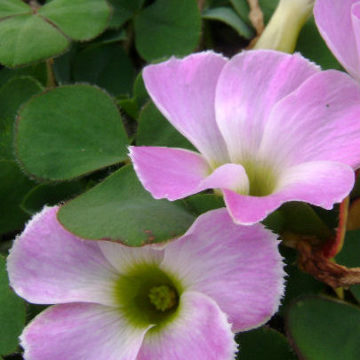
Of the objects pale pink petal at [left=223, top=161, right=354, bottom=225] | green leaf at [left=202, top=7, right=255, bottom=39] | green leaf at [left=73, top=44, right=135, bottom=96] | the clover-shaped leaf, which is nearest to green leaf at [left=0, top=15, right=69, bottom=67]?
the clover-shaped leaf

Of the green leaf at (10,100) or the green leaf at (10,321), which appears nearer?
the green leaf at (10,321)

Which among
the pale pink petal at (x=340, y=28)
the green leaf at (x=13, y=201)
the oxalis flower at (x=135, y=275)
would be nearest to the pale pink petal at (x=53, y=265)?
the oxalis flower at (x=135, y=275)

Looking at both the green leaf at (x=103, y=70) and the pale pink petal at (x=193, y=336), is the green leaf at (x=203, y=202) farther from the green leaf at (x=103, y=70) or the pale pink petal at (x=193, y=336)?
the green leaf at (x=103, y=70)

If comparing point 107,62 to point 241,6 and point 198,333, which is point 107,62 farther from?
point 198,333

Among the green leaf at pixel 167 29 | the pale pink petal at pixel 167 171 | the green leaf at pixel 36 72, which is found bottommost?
the green leaf at pixel 36 72

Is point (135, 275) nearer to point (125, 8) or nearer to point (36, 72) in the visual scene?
point (36, 72)

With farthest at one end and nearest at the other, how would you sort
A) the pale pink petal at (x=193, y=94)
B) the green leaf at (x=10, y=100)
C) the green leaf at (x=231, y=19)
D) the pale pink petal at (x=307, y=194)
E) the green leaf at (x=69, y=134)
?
the green leaf at (x=231, y=19), the green leaf at (x=10, y=100), the green leaf at (x=69, y=134), the pale pink petal at (x=193, y=94), the pale pink petal at (x=307, y=194)

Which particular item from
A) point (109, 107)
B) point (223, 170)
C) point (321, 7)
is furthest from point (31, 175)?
point (321, 7)
